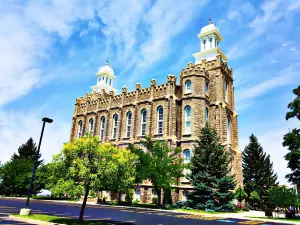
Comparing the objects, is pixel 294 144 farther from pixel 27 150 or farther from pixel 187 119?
pixel 27 150

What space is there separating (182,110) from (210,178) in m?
11.7

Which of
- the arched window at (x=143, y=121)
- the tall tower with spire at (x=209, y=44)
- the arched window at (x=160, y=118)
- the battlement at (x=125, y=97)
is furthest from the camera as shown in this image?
the tall tower with spire at (x=209, y=44)

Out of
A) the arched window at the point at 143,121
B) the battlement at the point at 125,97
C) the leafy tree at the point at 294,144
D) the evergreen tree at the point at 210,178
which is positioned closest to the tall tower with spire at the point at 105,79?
the battlement at the point at 125,97

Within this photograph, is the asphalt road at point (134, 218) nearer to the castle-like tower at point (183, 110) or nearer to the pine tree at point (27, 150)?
the castle-like tower at point (183, 110)

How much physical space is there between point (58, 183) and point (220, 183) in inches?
725

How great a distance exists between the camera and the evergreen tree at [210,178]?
2630cm

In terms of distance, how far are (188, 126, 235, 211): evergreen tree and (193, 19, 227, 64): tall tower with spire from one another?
17351 millimetres

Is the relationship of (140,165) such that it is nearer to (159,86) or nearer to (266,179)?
(159,86)

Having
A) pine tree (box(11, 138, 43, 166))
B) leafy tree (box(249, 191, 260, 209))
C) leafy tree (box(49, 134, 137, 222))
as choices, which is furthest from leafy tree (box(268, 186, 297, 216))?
pine tree (box(11, 138, 43, 166))

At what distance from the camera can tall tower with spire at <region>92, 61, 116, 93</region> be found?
185 feet

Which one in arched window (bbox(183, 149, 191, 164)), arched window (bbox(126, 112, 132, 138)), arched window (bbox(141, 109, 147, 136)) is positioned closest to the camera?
arched window (bbox(183, 149, 191, 164))

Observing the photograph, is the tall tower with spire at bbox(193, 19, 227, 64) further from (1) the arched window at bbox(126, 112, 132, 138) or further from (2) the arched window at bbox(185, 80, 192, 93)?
(1) the arched window at bbox(126, 112, 132, 138)

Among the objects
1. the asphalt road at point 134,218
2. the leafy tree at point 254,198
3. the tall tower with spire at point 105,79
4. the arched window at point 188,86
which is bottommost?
the asphalt road at point 134,218

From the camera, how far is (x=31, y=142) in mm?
61531
